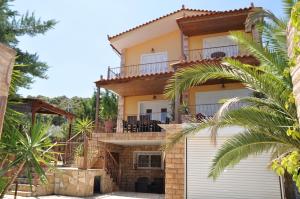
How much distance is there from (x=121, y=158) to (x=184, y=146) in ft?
23.2

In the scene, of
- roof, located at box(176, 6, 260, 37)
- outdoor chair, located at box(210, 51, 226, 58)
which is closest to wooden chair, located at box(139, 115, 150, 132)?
outdoor chair, located at box(210, 51, 226, 58)

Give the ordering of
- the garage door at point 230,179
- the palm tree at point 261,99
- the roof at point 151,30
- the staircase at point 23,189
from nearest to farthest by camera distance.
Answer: the palm tree at point 261,99 → the garage door at point 230,179 → the staircase at point 23,189 → the roof at point 151,30

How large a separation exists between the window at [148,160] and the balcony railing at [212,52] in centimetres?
604

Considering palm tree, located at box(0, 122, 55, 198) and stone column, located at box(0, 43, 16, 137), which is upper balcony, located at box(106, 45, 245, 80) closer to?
palm tree, located at box(0, 122, 55, 198)

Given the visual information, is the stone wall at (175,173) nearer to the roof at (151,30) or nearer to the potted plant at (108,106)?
the roof at (151,30)

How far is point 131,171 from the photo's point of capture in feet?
55.0

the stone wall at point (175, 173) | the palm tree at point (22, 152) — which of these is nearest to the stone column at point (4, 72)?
the palm tree at point (22, 152)

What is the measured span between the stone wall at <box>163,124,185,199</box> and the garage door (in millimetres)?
235

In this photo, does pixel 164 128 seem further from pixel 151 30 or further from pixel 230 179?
pixel 151 30

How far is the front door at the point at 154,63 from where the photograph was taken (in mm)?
17547

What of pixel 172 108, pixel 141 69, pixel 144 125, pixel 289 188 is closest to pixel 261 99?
pixel 289 188

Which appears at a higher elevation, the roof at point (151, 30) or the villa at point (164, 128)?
the roof at point (151, 30)

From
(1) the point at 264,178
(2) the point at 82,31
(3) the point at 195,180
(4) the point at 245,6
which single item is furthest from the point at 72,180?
(4) the point at 245,6

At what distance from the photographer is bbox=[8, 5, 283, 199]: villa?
10.4 meters
